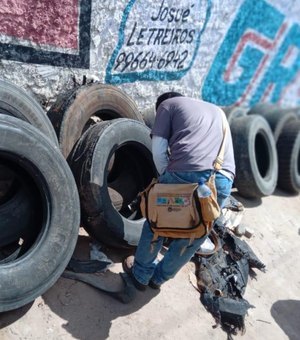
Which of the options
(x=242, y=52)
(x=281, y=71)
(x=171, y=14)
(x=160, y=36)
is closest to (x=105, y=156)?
(x=160, y=36)

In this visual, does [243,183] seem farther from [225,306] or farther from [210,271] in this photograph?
[225,306]

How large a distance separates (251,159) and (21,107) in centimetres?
335

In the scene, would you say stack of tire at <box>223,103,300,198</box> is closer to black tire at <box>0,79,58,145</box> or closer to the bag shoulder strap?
the bag shoulder strap

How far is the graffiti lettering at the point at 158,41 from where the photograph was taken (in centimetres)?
527

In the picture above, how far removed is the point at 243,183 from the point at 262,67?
3476 mm

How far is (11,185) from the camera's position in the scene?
3.35m

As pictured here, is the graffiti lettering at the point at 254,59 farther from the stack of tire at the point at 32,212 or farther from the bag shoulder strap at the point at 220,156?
the stack of tire at the point at 32,212

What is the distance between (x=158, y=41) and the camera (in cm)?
575

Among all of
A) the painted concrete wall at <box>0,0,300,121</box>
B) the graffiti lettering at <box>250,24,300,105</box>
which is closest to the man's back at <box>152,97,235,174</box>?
the painted concrete wall at <box>0,0,300,121</box>

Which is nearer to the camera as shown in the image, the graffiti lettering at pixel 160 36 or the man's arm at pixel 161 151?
the man's arm at pixel 161 151

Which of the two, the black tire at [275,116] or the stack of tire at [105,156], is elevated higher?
the stack of tire at [105,156]

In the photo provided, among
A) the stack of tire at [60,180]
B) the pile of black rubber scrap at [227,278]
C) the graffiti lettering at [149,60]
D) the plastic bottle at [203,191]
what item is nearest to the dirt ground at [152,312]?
the pile of black rubber scrap at [227,278]

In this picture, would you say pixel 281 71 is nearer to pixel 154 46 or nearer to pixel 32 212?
pixel 154 46

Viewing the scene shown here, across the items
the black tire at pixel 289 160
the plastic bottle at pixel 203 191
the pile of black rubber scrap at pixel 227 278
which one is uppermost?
the plastic bottle at pixel 203 191
